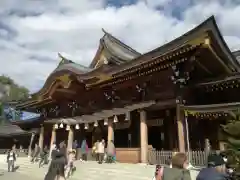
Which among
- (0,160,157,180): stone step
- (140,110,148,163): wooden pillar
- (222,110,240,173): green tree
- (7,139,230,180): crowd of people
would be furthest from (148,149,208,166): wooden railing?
(222,110,240,173): green tree

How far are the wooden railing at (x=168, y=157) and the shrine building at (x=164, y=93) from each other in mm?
456

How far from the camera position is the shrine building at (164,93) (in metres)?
12.6

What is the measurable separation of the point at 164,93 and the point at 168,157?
11.4 ft

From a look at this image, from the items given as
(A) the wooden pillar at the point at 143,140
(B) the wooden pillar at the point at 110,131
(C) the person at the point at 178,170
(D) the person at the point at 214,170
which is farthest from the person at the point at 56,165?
(D) the person at the point at 214,170

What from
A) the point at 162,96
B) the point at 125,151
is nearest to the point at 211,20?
the point at 162,96

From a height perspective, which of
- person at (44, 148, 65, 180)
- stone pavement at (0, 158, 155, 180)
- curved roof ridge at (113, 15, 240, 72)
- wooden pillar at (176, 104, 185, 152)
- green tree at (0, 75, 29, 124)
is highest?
green tree at (0, 75, 29, 124)

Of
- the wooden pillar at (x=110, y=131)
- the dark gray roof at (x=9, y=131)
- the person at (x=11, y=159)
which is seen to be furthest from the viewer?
the dark gray roof at (x=9, y=131)

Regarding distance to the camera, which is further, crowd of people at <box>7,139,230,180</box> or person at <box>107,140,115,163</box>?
person at <box>107,140,115,163</box>

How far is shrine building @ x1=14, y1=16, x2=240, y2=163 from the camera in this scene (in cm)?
1264

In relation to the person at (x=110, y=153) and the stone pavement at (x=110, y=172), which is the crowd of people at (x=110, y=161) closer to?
the person at (x=110, y=153)

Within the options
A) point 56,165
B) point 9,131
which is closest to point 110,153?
point 56,165

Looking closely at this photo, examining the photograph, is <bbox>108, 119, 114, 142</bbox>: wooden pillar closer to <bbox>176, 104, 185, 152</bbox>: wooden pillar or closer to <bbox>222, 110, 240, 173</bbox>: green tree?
<bbox>176, 104, 185, 152</bbox>: wooden pillar

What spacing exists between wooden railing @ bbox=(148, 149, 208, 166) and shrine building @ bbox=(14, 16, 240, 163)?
1.50 feet

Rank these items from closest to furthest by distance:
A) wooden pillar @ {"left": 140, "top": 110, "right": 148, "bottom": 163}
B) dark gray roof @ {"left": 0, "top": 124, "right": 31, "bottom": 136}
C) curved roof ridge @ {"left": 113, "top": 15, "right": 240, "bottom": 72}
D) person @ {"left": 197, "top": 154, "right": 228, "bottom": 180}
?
person @ {"left": 197, "top": 154, "right": 228, "bottom": 180}, curved roof ridge @ {"left": 113, "top": 15, "right": 240, "bottom": 72}, wooden pillar @ {"left": 140, "top": 110, "right": 148, "bottom": 163}, dark gray roof @ {"left": 0, "top": 124, "right": 31, "bottom": 136}
